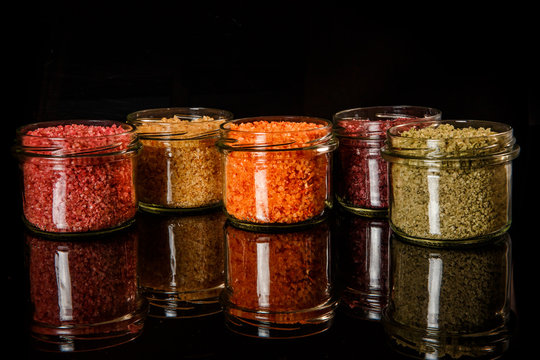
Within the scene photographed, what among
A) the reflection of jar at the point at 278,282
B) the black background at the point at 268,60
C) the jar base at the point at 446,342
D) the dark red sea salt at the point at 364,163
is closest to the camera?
the jar base at the point at 446,342

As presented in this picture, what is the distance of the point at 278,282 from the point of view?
1.04m

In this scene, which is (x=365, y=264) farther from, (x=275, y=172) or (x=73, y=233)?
(x=73, y=233)

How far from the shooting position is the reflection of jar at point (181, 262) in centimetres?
101

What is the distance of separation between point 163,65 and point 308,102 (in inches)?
16.2

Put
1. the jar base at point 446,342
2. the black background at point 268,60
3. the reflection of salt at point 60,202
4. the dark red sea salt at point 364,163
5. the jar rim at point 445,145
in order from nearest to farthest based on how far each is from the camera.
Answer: the jar base at point 446,342 < the jar rim at point 445,145 < the reflection of salt at point 60,202 < the dark red sea salt at point 364,163 < the black background at point 268,60

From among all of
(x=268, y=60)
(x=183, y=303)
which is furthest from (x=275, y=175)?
(x=268, y=60)

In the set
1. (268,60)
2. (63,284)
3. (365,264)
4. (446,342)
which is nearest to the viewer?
(446,342)

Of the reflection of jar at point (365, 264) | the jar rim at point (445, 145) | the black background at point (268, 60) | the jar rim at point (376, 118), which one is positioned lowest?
the reflection of jar at point (365, 264)

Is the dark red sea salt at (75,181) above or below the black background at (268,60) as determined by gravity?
below

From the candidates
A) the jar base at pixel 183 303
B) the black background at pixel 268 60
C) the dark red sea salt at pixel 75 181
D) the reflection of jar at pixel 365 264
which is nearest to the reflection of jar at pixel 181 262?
the jar base at pixel 183 303

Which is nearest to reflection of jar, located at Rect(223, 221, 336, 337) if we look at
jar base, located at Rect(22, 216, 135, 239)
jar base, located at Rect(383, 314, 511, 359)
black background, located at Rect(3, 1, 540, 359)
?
jar base, located at Rect(383, 314, 511, 359)

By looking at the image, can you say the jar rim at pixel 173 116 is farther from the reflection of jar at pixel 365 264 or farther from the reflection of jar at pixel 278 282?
the reflection of jar at pixel 365 264

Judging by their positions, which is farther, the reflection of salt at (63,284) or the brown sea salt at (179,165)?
the brown sea salt at (179,165)

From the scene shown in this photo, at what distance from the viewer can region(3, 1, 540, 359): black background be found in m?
1.69
